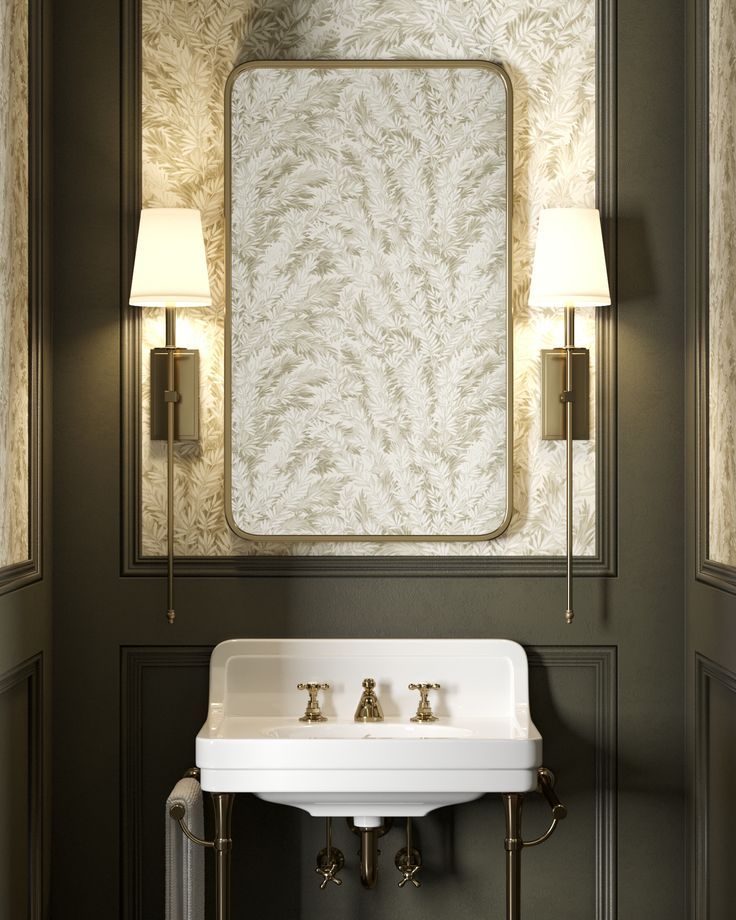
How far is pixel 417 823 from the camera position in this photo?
6.79 feet

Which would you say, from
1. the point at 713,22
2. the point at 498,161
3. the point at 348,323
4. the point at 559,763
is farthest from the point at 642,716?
the point at 713,22

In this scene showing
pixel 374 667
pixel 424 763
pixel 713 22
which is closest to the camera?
pixel 424 763

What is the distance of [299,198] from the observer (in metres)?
2.04

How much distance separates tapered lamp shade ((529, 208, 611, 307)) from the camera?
1932 millimetres

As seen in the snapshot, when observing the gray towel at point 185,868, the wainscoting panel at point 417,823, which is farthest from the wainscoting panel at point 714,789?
the gray towel at point 185,868

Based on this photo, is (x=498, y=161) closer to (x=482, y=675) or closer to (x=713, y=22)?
(x=713, y=22)

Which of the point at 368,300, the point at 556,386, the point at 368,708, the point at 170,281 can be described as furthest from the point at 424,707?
the point at 170,281

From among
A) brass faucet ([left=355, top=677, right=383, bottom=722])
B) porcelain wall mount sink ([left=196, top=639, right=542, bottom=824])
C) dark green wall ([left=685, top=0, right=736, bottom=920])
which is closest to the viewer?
porcelain wall mount sink ([left=196, top=639, right=542, bottom=824])

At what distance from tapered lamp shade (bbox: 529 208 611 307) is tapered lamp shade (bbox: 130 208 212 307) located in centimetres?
65

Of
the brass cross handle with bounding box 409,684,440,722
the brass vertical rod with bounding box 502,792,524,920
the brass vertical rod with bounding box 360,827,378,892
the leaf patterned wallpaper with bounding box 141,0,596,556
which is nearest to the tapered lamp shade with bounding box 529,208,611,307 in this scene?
the leaf patterned wallpaper with bounding box 141,0,596,556

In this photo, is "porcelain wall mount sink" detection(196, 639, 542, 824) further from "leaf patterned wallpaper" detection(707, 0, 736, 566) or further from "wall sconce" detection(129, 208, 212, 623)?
"leaf patterned wallpaper" detection(707, 0, 736, 566)

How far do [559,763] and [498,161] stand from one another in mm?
1228

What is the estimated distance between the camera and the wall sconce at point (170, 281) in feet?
6.31

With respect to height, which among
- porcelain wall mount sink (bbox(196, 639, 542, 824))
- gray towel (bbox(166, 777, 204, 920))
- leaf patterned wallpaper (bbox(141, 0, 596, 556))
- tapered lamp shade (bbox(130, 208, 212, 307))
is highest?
leaf patterned wallpaper (bbox(141, 0, 596, 556))
